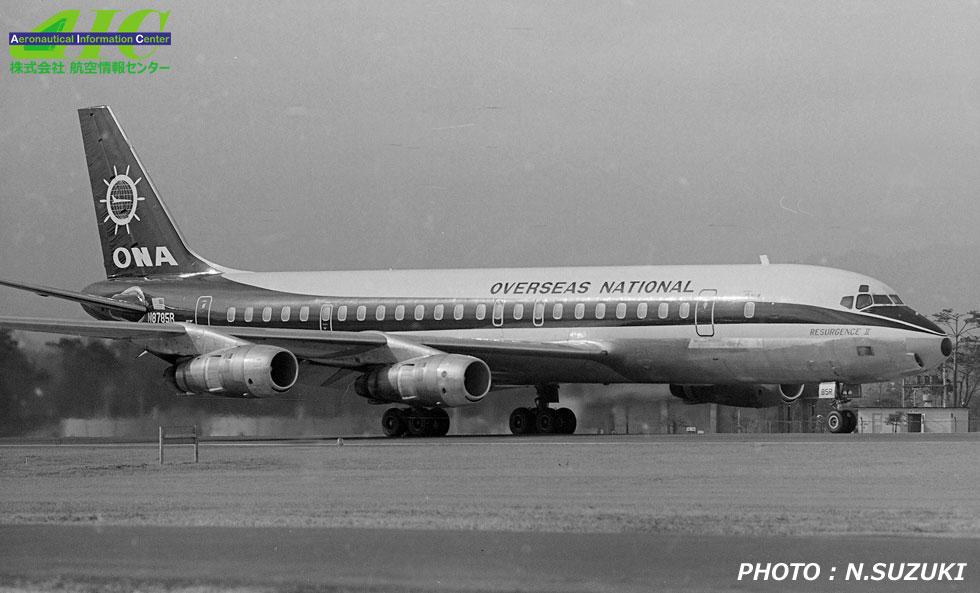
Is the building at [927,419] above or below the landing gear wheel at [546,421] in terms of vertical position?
below

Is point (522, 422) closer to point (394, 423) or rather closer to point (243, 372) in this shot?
point (394, 423)

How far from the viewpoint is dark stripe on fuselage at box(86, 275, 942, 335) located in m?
32.2

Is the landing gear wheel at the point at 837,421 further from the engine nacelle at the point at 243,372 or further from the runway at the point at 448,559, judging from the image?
the runway at the point at 448,559

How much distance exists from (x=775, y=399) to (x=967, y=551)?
84.2ft

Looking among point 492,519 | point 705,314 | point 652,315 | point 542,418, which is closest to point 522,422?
point 542,418

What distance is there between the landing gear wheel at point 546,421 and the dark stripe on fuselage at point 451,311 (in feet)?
9.51

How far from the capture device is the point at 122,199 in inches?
1678

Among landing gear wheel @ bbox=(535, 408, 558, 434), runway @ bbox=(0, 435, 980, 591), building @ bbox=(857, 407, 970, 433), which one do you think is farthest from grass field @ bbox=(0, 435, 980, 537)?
building @ bbox=(857, 407, 970, 433)

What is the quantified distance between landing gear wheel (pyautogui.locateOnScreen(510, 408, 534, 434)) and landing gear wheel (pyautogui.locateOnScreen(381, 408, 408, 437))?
3.20 metres

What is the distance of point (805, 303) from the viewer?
1268 inches

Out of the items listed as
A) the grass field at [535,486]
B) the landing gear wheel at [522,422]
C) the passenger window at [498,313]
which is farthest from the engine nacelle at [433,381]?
the landing gear wheel at [522,422]

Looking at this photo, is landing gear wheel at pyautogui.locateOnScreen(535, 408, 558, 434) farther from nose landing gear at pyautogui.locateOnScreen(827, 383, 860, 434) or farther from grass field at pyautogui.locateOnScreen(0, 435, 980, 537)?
grass field at pyautogui.locateOnScreen(0, 435, 980, 537)

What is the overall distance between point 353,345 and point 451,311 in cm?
387

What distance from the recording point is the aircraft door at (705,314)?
108 ft
